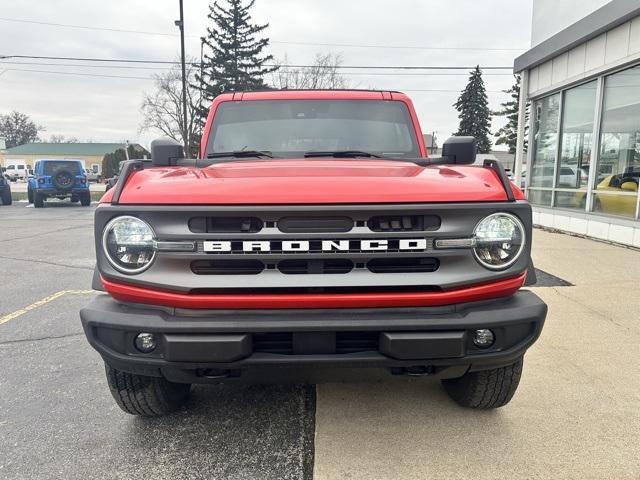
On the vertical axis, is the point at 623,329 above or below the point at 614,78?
below

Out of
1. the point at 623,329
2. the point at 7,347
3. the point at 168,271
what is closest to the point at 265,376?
the point at 168,271

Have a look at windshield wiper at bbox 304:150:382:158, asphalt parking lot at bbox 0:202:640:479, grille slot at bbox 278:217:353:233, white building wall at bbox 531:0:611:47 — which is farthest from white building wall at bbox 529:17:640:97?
grille slot at bbox 278:217:353:233

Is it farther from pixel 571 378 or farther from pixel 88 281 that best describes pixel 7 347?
pixel 571 378

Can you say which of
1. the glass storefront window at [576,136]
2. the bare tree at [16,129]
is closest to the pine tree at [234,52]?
the glass storefront window at [576,136]

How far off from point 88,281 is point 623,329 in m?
6.04

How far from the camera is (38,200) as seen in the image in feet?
65.5

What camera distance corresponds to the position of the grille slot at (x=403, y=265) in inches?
78.9

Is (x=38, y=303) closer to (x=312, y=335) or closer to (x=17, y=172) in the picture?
(x=312, y=335)

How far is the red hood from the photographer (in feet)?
6.43

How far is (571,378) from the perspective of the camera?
3145mm

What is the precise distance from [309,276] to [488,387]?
1.28 meters

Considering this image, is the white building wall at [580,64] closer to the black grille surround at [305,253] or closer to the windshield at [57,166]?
the black grille surround at [305,253]

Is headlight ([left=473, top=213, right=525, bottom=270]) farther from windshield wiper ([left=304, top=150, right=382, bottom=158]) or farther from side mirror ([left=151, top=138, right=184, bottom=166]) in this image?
side mirror ([left=151, top=138, right=184, bottom=166])

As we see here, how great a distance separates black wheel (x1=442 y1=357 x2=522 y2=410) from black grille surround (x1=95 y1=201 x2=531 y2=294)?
0.72 m
